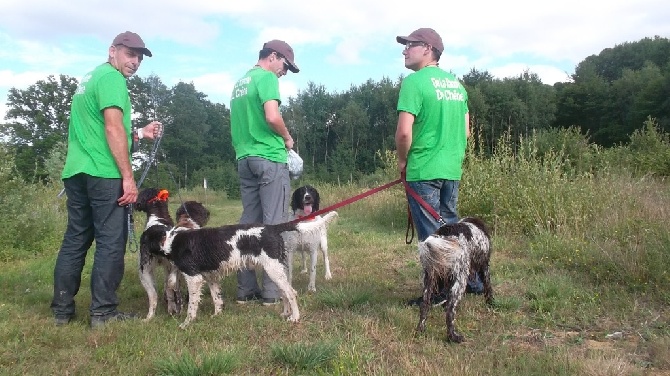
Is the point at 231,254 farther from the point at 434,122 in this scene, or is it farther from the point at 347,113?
the point at 347,113

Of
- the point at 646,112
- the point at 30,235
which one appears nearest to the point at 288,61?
the point at 30,235

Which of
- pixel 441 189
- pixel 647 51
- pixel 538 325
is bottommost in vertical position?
pixel 538 325

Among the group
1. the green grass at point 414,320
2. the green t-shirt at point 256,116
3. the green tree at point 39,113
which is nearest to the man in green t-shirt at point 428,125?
the green grass at point 414,320

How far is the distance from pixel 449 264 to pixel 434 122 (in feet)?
3.55

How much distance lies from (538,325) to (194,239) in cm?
268

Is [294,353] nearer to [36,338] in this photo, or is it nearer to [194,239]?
[194,239]

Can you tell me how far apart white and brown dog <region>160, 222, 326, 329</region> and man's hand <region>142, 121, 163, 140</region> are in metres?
0.88

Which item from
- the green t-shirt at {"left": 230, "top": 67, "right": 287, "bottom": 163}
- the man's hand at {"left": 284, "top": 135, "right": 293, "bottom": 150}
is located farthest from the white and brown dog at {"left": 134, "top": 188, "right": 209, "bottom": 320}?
the man's hand at {"left": 284, "top": 135, "right": 293, "bottom": 150}

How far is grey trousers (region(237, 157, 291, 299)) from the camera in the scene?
14.3ft

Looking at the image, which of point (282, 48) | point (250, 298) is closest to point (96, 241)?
point (250, 298)

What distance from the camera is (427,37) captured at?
3.90 m

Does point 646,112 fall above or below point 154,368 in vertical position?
above

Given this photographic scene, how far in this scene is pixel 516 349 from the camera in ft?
10.5

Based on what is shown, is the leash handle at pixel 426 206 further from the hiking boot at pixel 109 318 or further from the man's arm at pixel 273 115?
the hiking boot at pixel 109 318
